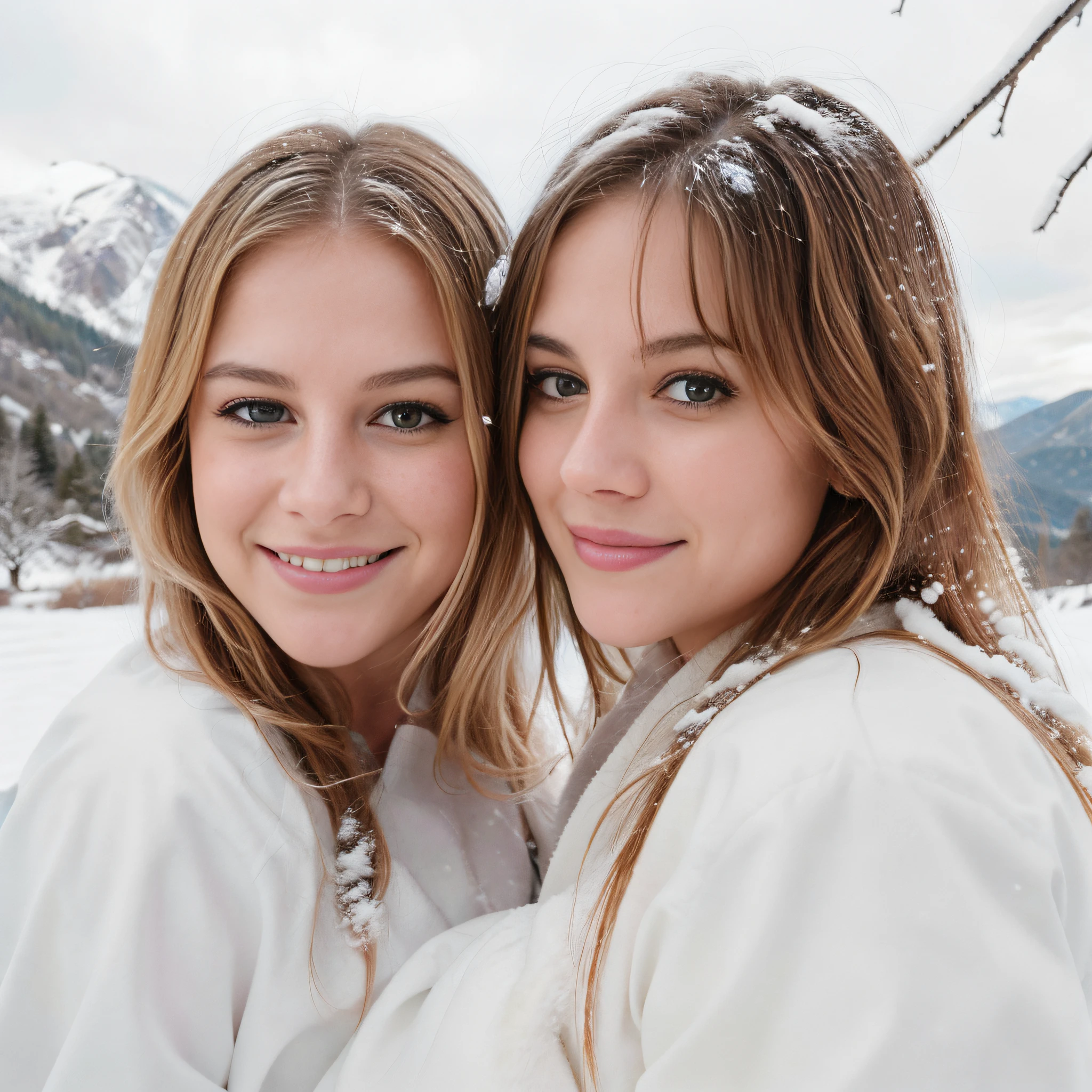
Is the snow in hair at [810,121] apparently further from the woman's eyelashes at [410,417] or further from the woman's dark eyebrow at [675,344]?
the woman's eyelashes at [410,417]

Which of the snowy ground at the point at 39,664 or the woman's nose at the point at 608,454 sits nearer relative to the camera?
the woman's nose at the point at 608,454

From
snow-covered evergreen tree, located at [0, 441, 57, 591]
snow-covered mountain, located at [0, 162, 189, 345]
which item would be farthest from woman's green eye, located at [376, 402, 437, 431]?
snow-covered mountain, located at [0, 162, 189, 345]

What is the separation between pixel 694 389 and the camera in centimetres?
117

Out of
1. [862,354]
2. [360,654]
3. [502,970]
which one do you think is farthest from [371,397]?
[502,970]

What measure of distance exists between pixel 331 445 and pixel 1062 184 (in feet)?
3.65

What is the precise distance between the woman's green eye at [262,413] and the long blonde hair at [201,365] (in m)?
0.09

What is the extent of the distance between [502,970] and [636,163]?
1.14m

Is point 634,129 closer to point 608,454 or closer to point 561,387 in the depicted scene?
point 561,387

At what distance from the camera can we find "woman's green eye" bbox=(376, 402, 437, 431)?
137 cm

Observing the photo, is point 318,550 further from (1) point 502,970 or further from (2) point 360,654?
(1) point 502,970

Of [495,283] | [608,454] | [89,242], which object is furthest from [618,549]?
[89,242]

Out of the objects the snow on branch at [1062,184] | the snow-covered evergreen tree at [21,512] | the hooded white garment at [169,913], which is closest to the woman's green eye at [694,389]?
the snow on branch at [1062,184]

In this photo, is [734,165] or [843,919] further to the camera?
[734,165]

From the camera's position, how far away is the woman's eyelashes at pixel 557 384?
1.34 m
